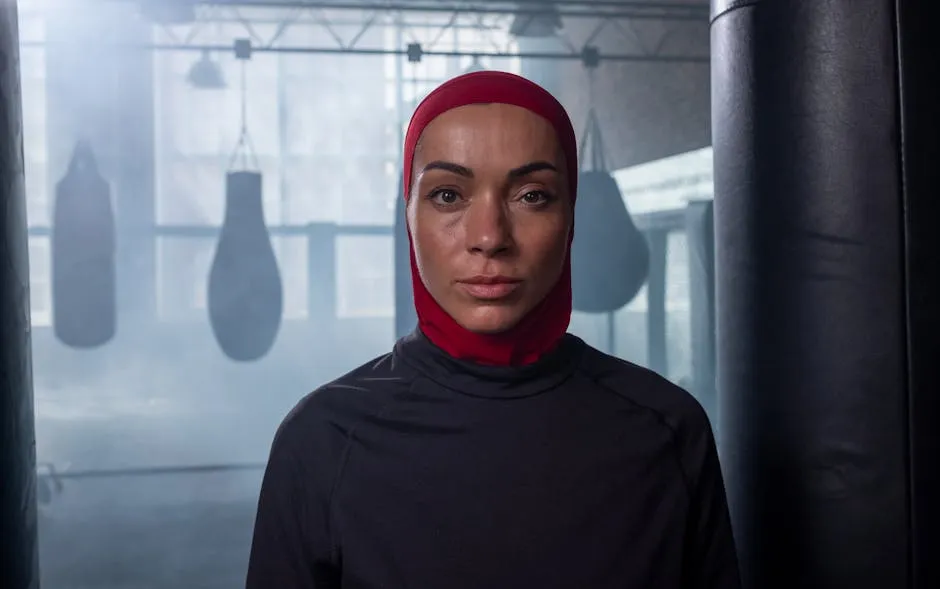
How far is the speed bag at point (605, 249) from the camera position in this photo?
5.12 meters

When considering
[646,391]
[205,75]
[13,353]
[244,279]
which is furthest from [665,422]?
[205,75]

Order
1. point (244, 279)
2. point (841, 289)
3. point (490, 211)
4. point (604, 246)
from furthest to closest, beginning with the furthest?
point (244, 279)
point (604, 246)
point (841, 289)
point (490, 211)

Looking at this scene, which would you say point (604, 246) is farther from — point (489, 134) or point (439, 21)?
point (439, 21)

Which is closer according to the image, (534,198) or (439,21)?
(534,198)

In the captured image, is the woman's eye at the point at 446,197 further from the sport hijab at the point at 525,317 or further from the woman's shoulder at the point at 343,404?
the woman's shoulder at the point at 343,404

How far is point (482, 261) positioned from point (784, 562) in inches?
19.3

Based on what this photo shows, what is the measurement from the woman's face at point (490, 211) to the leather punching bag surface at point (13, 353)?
605 millimetres

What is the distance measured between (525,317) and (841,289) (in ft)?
1.10

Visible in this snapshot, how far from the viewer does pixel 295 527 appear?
2.52 feet

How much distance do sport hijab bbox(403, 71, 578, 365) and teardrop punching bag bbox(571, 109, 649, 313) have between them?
427 centimetres

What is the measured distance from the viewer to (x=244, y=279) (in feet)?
18.6

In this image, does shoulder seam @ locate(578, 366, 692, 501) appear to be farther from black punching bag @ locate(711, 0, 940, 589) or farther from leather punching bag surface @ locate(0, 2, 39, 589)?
leather punching bag surface @ locate(0, 2, 39, 589)

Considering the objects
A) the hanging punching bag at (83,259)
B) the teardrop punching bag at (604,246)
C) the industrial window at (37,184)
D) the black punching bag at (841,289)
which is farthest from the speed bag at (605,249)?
the industrial window at (37,184)

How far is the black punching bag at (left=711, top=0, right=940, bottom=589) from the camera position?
2.77ft
